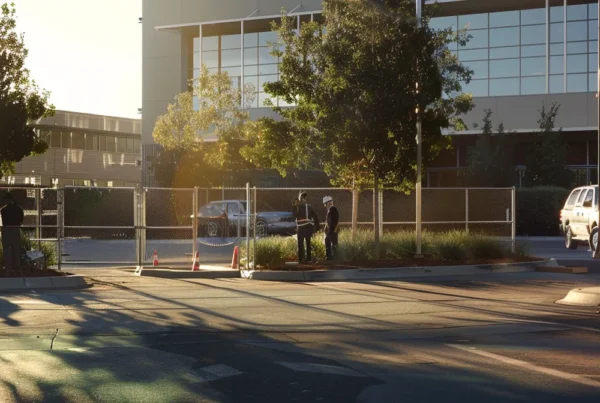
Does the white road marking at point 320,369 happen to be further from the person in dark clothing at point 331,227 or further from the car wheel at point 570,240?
the car wheel at point 570,240

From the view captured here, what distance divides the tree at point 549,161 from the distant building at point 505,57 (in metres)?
3.00

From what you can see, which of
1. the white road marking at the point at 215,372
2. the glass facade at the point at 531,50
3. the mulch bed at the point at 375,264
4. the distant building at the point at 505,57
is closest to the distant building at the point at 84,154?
the distant building at the point at 505,57

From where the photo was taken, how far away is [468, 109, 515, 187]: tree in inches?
1747

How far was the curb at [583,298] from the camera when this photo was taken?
51.9ft

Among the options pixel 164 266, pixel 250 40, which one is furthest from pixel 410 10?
pixel 250 40

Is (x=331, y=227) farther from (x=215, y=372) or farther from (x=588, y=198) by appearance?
(x=215, y=372)

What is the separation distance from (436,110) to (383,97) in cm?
272

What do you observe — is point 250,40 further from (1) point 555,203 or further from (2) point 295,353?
(2) point 295,353

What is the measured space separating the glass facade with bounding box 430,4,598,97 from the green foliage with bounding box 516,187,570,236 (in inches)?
391

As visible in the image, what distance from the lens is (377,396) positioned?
827 centimetres

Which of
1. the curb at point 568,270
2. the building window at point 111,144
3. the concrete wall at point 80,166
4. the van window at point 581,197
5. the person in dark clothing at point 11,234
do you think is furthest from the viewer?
the building window at point 111,144

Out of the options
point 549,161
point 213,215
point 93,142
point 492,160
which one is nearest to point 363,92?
point 213,215

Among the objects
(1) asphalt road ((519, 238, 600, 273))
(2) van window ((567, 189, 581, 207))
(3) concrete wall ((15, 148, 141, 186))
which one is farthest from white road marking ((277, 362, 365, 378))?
(3) concrete wall ((15, 148, 141, 186))

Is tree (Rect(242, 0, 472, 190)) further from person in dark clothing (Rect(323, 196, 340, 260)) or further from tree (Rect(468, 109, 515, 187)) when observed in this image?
tree (Rect(468, 109, 515, 187))
